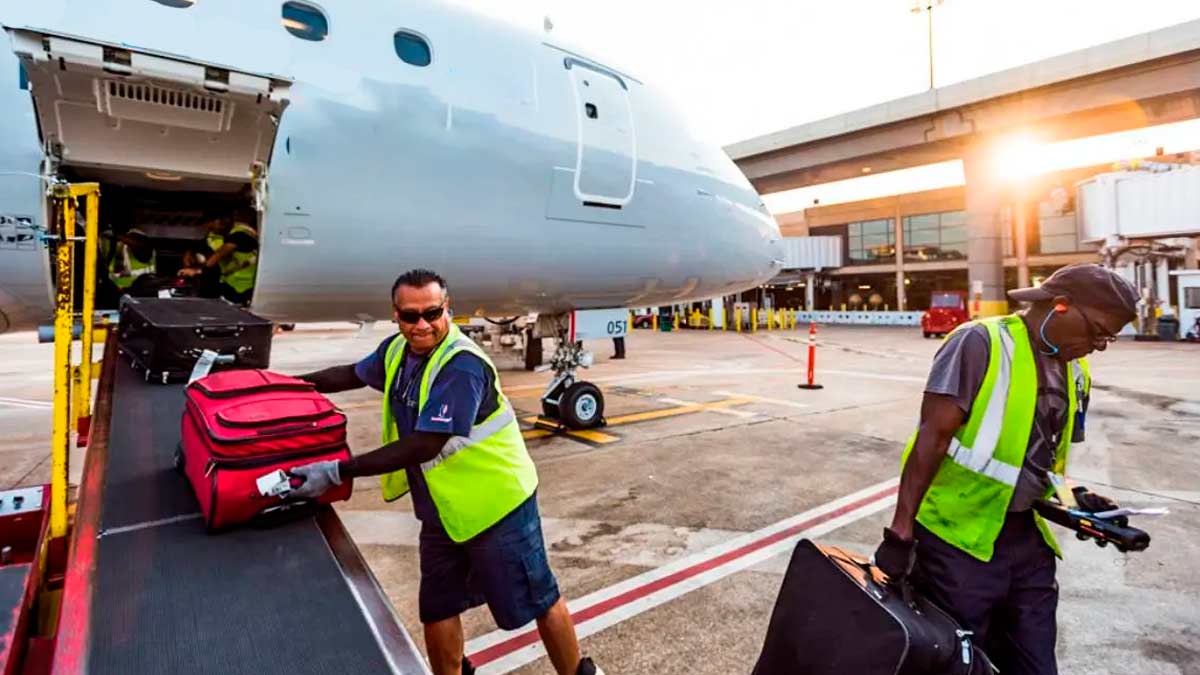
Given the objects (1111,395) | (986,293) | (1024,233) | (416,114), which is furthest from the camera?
(1024,233)

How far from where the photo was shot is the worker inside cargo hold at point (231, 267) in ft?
16.0

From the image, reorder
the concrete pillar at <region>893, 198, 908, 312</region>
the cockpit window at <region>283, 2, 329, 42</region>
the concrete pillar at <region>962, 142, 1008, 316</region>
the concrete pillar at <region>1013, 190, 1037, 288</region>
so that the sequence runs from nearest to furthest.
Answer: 1. the cockpit window at <region>283, 2, 329, 42</region>
2. the concrete pillar at <region>962, 142, 1008, 316</region>
3. the concrete pillar at <region>1013, 190, 1037, 288</region>
4. the concrete pillar at <region>893, 198, 908, 312</region>

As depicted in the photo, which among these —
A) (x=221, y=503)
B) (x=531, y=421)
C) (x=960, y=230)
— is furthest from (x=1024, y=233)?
(x=221, y=503)

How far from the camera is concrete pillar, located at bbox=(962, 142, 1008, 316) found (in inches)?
1075

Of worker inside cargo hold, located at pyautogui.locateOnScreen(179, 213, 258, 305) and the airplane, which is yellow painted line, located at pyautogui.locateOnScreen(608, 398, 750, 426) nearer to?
the airplane

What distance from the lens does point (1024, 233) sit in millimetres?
37406

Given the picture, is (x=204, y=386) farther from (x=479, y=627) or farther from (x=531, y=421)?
(x=531, y=421)

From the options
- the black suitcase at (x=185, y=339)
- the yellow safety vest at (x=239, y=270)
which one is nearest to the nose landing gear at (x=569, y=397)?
the yellow safety vest at (x=239, y=270)

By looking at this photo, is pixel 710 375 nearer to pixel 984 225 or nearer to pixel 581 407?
pixel 581 407

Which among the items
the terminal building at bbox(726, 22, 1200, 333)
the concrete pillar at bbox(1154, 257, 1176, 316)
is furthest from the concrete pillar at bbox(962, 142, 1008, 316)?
the concrete pillar at bbox(1154, 257, 1176, 316)

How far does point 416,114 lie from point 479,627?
3.51 meters

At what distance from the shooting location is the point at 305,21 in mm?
4371

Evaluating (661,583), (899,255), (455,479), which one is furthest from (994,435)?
(899,255)

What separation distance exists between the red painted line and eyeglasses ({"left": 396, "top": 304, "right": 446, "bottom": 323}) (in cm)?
168
